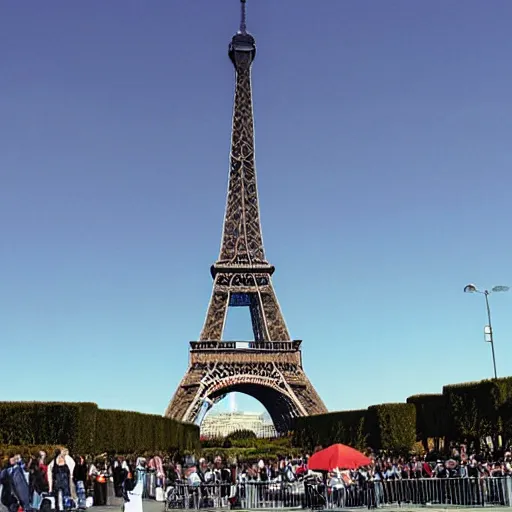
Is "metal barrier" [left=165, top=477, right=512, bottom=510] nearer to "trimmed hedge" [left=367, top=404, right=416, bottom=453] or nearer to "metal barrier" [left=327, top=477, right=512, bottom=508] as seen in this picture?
"metal barrier" [left=327, top=477, right=512, bottom=508]

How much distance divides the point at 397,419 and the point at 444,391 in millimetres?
6334

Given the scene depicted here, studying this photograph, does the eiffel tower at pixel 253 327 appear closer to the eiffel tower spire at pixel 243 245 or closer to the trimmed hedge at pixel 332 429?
→ the eiffel tower spire at pixel 243 245

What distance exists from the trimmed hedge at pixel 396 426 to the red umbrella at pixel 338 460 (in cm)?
Answer: 2618

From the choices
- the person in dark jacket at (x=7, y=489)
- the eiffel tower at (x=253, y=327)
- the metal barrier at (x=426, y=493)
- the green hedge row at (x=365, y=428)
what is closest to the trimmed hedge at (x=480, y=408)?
the green hedge row at (x=365, y=428)

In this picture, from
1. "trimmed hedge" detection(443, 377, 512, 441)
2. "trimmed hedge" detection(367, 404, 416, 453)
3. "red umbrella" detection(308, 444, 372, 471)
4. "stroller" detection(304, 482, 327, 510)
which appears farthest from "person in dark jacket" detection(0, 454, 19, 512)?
"trimmed hedge" detection(367, 404, 416, 453)

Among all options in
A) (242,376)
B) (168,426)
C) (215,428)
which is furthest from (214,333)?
(215,428)

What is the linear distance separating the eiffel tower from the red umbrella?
1369 inches

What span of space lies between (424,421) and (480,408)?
25.5ft

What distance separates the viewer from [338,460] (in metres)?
17.0

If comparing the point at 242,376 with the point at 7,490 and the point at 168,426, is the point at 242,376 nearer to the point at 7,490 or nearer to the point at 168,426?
the point at 168,426

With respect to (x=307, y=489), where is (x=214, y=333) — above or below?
above

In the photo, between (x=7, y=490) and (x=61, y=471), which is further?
(x=61, y=471)

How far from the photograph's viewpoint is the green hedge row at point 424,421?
33.7 meters

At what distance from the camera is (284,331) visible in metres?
56.6
